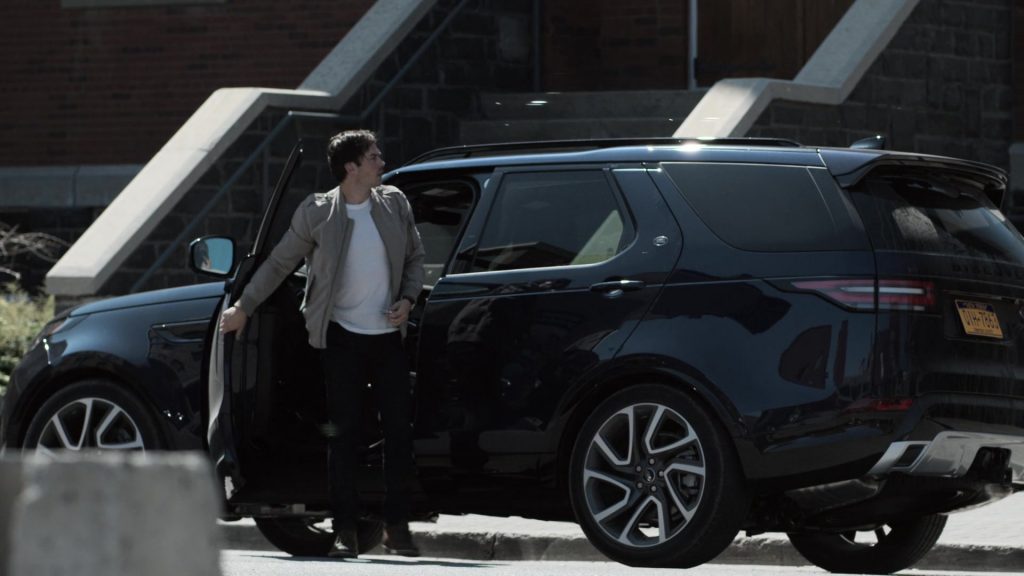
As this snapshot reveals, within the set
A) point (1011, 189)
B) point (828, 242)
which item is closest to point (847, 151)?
Answer: point (828, 242)

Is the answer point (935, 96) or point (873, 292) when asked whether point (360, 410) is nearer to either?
point (873, 292)

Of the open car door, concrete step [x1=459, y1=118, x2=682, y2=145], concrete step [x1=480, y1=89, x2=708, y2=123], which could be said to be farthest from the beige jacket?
concrete step [x1=480, y1=89, x2=708, y2=123]

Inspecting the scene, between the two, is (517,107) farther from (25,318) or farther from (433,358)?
(433,358)

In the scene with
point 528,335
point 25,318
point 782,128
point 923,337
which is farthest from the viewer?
point 25,318

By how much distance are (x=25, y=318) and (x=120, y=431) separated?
7204 mm

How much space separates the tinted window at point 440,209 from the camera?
8727mm

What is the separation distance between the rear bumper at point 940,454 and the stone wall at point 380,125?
26.1ft

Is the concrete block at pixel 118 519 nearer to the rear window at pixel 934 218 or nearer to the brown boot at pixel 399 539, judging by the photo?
the rear window at pixel 934 218

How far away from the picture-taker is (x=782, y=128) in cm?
1430

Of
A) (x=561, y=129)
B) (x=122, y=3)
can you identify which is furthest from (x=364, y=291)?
(x=122, y=3)

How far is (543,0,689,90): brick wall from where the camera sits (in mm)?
18750

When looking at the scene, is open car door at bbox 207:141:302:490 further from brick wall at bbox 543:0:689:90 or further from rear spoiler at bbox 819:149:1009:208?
brick wall at bbox 543:0:689:90

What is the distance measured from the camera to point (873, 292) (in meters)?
7.41

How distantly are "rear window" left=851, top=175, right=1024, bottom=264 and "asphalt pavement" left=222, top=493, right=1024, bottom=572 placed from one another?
83.8 inches
